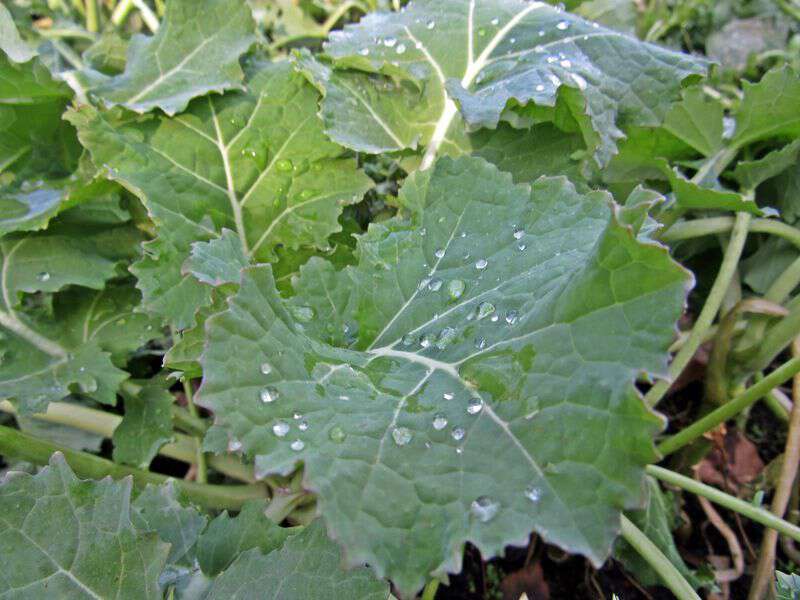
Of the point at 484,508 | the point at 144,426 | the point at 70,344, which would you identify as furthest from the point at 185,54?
the point at 484,508

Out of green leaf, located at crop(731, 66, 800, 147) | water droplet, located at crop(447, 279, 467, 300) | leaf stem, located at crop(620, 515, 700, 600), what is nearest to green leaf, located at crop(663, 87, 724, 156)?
green leaf, located at crop(731, 66, 800, 147)

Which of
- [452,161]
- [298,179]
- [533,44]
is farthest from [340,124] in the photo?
[533,44]

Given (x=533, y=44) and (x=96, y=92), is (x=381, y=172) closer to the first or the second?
(x=533, y=44)

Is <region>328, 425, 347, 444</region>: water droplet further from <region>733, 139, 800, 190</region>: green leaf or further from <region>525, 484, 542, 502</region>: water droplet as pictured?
<region>733, 139, 800, 190</region>: green leaf

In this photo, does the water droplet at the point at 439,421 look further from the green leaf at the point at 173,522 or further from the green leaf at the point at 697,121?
the green leaf at the point at 697,121

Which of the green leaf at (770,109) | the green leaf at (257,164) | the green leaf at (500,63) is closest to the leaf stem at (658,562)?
the green leaf at (500,63)

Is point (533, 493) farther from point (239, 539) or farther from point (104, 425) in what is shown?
point (104, 425)
